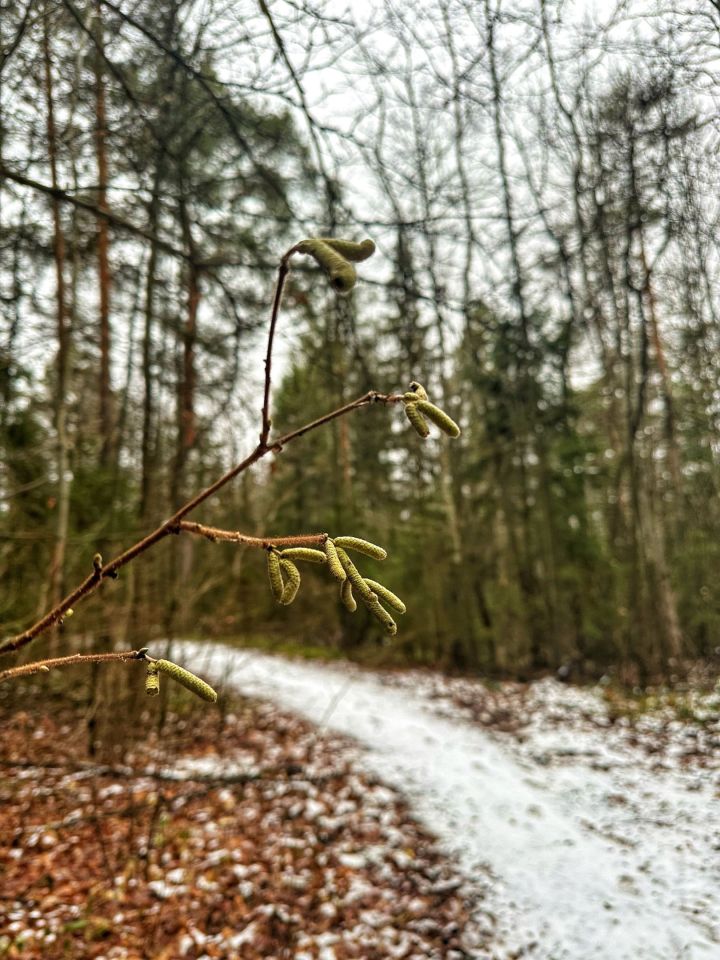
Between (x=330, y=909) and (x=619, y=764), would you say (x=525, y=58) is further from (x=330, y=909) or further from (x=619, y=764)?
(x=619, y=764)

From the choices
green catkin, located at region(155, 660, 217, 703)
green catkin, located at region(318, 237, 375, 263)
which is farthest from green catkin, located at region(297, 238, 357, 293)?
green catkin, located at region(155, 660, 217, 703)

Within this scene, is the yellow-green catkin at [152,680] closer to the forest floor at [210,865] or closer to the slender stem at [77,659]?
the slender stem at [77,659]

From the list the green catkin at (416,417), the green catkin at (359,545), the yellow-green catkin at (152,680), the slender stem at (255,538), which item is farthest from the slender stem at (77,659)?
the green catkin at (416,417)

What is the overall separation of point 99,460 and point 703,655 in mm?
9969

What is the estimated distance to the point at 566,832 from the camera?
15.0 ft

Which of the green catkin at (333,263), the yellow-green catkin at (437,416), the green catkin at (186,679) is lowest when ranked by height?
the green catkin at (186,679)

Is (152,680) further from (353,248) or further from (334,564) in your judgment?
(353,248)

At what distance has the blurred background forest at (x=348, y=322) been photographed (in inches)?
127

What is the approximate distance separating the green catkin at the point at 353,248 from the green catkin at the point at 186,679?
1.91 ft

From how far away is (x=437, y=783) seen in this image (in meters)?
5.69

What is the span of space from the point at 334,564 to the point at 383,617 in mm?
89

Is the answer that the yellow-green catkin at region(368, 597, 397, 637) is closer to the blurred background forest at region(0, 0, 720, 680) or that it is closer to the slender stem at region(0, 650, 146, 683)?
the slender stem at region(0, 650, 146, 683)

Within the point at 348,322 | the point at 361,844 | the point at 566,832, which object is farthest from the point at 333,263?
the point at 566,832

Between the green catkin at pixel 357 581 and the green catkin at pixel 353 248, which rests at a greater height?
the green catkin at pixel 353 248
